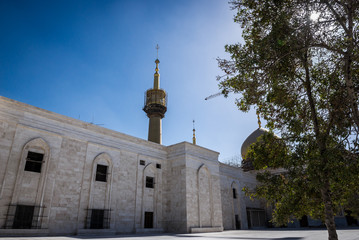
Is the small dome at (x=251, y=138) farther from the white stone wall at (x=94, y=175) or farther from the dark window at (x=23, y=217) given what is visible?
the dark window at (x=23, y=217)

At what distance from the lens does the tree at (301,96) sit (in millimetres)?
6391

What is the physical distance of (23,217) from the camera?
11828mm

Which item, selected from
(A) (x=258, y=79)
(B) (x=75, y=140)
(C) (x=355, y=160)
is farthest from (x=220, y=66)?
(B) (x=75, y=140)

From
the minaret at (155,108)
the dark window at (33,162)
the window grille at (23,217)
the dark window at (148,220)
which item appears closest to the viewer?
the window grille at (23,217)

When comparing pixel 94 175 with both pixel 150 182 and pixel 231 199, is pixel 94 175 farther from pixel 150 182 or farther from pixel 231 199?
pixel 231 199

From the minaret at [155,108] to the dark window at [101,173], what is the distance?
29.8 ft

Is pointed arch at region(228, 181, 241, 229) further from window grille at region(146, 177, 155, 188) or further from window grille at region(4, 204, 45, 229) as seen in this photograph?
window grille at region(4, 204, 45, 229)

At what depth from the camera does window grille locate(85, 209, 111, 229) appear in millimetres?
14128

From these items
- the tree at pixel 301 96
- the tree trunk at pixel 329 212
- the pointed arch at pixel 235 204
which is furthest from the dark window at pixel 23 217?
the pointed arch at pixel 235 204

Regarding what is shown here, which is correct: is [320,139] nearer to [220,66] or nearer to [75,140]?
[220,66]

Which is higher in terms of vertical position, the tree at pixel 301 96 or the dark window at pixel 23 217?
the tree at pixel 301 96

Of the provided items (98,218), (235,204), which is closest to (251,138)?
(235,204)

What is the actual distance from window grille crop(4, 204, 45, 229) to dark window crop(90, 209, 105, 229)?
2887 millimetres

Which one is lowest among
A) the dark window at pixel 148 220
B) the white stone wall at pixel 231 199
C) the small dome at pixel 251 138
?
the dark window at pixel 148 220
